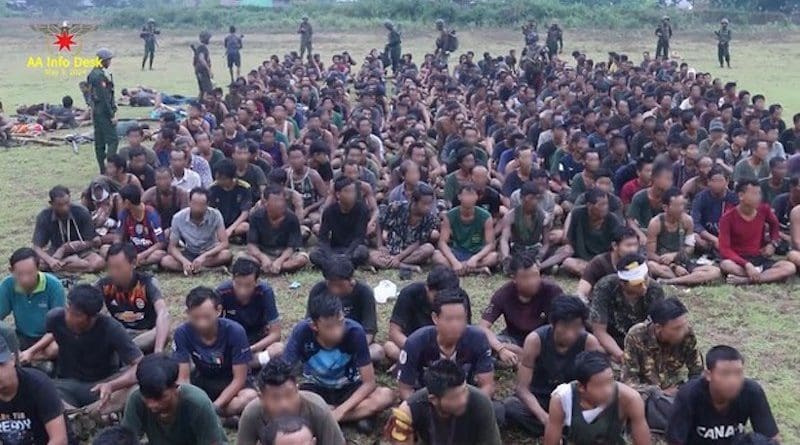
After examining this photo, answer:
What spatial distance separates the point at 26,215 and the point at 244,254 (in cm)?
387

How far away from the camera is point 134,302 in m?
6.58

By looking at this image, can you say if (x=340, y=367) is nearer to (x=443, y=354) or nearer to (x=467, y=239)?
(x=443, y=354)

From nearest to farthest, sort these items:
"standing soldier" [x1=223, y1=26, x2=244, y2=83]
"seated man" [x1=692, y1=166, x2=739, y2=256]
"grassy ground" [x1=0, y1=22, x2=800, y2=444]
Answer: "grassy ground" [x1=0, y1=22, x2=800, y2=444] < "seated man" [x1=692, y1=166, x2=739, y2=256] < "standing soldier" [x1=223, y1=26, x2=244, y2=83]

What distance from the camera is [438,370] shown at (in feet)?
15.0

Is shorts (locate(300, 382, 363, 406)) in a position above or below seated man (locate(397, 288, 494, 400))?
below

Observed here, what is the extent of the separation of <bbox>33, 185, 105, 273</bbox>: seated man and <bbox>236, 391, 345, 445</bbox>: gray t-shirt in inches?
186

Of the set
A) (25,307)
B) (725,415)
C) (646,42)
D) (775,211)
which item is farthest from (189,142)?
(646,42)

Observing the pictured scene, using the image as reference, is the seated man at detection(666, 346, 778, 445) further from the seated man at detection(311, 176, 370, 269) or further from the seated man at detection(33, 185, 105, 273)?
the seated man at detection(33, 185, 105, 273)

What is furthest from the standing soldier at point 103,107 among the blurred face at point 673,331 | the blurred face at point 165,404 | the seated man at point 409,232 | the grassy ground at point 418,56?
the blurred face at point 673,331

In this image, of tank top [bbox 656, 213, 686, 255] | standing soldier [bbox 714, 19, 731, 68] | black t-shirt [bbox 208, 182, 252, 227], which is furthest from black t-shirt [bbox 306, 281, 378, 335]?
standing soldier [bbox 714, 19, 731, 68]

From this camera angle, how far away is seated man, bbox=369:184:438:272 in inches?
353

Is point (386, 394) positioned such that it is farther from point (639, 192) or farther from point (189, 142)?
point (189, 142)

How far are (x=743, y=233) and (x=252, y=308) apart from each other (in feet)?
15.9

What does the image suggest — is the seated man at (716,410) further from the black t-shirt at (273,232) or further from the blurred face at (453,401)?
the black t-shirt at (273,232)
